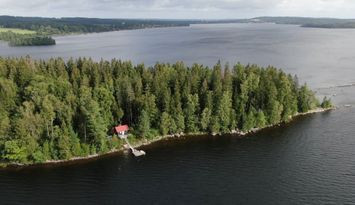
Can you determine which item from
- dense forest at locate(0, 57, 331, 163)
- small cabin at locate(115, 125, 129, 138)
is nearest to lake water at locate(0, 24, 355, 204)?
dense forest at locate(0, 57, 331, 163)

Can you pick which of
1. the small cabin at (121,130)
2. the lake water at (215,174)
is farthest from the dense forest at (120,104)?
the lake water at (215,174)

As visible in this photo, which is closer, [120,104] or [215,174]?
[215,174]

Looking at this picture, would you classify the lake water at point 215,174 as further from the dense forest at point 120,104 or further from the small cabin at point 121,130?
the small cabin at point 121,130

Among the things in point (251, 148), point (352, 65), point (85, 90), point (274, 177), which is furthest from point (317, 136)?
point (352, 65)

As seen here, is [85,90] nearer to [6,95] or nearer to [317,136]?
[6,95]

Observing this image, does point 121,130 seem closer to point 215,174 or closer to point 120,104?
point 120,104

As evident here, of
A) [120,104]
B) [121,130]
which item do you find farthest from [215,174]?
[120,104]

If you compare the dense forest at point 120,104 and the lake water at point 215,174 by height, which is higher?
the dense forest at point 120,104

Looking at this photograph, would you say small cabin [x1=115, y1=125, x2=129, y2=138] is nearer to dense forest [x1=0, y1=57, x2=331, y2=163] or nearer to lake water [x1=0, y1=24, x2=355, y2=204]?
dense forest [x1=0, y1=57, x2=331, y2=163]
